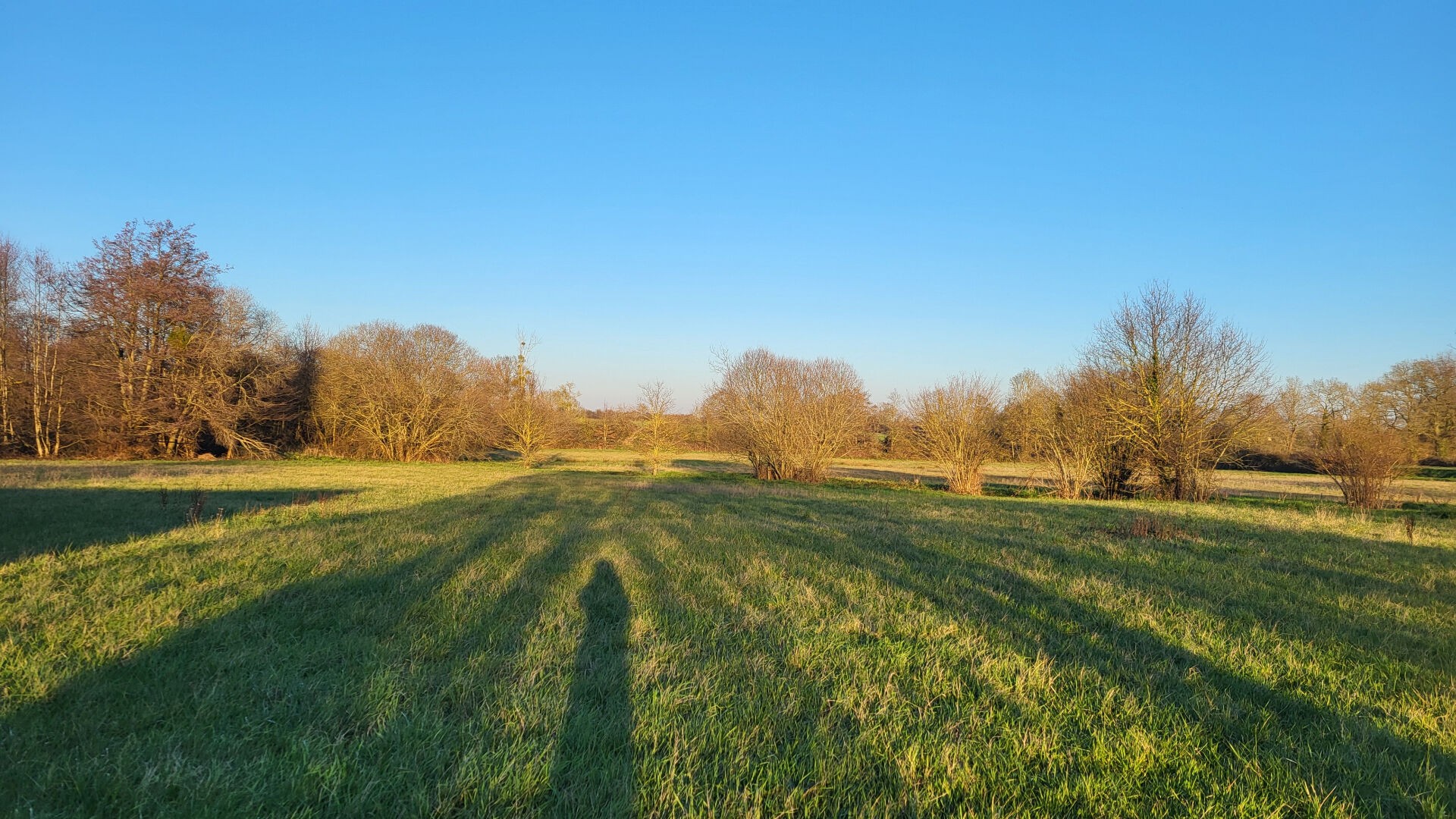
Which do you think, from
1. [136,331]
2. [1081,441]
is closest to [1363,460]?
[1081,441]

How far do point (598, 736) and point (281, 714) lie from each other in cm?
144

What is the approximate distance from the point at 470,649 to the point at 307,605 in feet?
5.59

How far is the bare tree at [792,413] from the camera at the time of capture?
1079 inches

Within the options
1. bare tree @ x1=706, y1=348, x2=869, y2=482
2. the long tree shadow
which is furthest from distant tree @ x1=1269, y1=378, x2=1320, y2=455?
the long tree shadow

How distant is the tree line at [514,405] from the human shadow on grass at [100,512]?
1993cm

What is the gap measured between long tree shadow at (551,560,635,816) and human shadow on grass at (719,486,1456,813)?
69.2 inches

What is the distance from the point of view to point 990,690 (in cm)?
316

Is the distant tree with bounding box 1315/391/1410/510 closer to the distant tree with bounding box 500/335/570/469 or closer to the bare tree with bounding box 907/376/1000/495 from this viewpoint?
the bare tree with bounding box 907/376/1000/495

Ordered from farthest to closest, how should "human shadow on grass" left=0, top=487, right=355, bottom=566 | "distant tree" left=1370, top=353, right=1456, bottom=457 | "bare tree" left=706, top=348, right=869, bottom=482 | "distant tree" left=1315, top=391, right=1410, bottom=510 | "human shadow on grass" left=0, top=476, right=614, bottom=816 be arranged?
"distant tree" left=1370, top=353, right=1456, bottom=457, "bare tree" left=706, top=348, right=869, bottom=482, "distant tree" left=1315, top=391, right=1410, bottom=510, "human shadow on grass" left=0, top=487, right=355, bottom=566, "human shadow on grass" left=0, top=476, right=614, bottom=816

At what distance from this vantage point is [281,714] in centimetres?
267

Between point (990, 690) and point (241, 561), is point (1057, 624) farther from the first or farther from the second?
point (241, 561)

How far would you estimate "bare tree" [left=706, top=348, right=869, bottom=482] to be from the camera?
27.4 m

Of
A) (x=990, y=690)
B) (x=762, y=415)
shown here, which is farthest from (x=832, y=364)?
(x=990, y=690)

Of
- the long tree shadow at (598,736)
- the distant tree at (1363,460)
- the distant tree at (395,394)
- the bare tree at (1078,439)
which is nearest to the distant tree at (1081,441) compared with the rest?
the bare tree at (1078,439)
